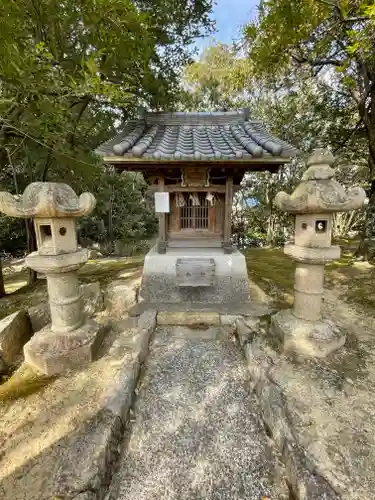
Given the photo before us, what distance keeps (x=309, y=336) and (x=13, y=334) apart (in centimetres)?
476

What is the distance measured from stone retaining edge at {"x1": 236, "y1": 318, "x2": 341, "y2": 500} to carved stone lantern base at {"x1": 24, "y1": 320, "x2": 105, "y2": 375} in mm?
2413

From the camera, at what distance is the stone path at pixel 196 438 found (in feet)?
7.23

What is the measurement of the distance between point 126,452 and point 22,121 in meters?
4.67

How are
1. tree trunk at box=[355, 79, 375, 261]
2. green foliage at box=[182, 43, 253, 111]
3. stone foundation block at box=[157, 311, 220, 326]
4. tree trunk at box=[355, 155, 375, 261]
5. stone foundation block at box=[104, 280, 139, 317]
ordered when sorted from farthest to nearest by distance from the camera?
green foliage at box=[182, 43, 253, 111] → tree trunk at box=[355, 155, 375, 261] → tree trunk at box=[355, 79, 375, 261] → stone foundation block at box=[104, 280, 139, 317] → stone foundation block at box=[157, 311, 220, 326]

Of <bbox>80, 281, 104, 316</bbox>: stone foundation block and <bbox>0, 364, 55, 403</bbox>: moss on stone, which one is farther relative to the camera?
<bbox>80, 281, 104, 316</bbox>: stone foundation block

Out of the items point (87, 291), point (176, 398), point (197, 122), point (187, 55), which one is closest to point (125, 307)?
point (87, 291)

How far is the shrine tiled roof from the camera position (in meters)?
4.27

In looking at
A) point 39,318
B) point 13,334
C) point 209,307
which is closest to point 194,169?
point 209,307

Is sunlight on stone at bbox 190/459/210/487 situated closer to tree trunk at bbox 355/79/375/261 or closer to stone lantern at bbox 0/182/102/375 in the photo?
stone lantern at bbox 0/182/102/375

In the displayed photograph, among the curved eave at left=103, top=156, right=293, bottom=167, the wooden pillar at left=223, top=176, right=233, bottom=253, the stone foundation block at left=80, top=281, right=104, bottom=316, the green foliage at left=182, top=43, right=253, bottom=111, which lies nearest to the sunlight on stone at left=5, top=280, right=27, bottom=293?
the stone foundation block at left=80, top=281, right=104, bottom=316

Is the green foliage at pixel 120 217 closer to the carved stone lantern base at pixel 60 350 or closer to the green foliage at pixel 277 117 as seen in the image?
the green foliage at pixel 277 117

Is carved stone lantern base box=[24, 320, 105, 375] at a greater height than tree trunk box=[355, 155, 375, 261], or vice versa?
tree trunk box=[355, 155, 375, 261]

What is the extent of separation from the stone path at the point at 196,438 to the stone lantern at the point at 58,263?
1.15m

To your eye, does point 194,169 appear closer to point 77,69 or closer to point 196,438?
point 77,69
